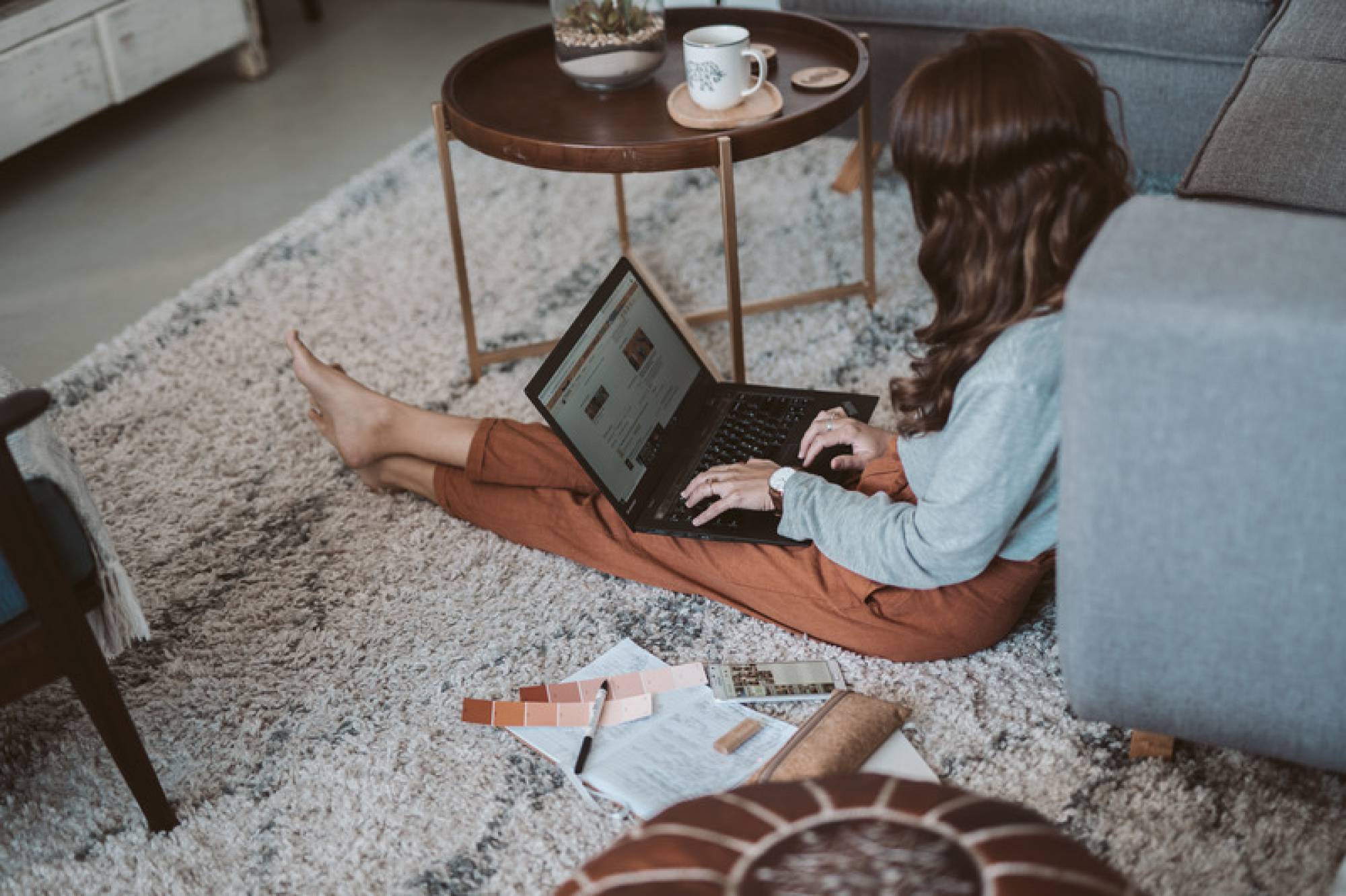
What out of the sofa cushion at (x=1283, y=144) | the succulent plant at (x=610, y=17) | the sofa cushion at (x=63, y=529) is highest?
the succulent plant at (x=610, y=17)

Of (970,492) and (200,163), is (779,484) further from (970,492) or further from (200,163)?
(200,163)

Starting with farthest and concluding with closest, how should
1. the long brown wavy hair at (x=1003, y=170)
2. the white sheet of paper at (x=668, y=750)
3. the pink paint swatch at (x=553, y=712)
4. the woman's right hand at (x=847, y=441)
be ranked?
the woman's right hand at (x=847, y=441)
the pink paint swatch at (x=553, y=712)
the white sheet of paper at (x=668, y=750)
the long brown wavy hair at (x=1003, y=170)

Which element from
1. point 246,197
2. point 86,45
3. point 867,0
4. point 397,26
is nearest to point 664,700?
point 867,0

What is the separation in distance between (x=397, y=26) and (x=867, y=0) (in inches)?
76.9

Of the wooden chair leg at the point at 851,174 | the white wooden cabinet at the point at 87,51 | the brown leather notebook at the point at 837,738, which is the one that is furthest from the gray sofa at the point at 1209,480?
the white wooden cabinet at the point at 87,51

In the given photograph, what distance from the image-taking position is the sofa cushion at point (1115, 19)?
2.34m

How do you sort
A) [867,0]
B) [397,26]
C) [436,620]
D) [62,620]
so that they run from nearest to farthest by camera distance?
[62,620], [436,620], [867,0], [397,26]

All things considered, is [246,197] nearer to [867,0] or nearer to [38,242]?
[38,242]

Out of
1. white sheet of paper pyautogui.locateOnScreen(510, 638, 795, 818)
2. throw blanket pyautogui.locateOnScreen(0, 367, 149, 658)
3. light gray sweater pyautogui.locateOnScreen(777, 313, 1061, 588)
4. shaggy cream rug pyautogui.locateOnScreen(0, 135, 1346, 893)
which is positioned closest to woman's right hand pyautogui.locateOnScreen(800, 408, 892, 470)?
light gray sweater pyautogui.locateOnScreen(777, 313, 1061, 588)

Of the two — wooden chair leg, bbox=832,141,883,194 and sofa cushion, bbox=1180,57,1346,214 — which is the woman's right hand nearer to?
sofa cushion, bbox=1180,57,1346,214

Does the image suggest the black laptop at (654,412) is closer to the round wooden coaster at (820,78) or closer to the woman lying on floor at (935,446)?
the woman lying on floor at (935,446)

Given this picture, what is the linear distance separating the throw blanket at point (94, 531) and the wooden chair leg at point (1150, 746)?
1.10 metres

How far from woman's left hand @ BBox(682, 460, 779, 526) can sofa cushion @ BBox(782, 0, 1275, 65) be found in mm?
1094

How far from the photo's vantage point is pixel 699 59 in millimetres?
1823
